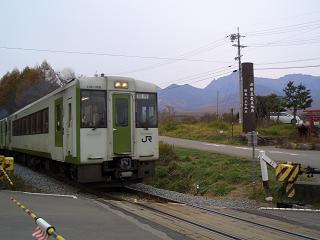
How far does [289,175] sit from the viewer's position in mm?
12867

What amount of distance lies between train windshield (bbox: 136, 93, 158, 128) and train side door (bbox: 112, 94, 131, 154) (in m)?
Answer: 0.35

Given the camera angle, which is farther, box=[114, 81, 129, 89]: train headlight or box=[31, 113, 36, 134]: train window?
box=[31, 113, 36, 134]: train window

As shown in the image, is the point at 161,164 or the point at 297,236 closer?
the point at 297,236

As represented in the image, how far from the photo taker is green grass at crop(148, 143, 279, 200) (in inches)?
615

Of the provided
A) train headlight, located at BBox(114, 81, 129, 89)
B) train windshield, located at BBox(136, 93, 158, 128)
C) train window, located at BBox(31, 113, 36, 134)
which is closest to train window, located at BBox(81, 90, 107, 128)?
train headlight, located at BBox(114, 81, 129, 89)

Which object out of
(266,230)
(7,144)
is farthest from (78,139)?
(7,144)

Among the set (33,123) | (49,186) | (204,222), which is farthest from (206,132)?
(204,222)

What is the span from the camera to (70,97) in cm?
1488

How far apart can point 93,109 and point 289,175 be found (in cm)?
578

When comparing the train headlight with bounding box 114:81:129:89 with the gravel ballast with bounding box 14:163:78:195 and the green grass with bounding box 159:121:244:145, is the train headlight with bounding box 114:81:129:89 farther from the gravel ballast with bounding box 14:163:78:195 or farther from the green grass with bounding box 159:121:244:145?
the green grass with bounding box 159:121:244:145

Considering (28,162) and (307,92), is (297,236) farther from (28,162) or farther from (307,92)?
Result: (307,92)

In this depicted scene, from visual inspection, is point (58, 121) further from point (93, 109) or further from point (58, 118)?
point (93, 109)

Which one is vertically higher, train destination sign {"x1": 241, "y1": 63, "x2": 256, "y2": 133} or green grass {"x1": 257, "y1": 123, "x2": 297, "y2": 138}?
train destination sign {"x1": 241, "y1": 63, "x2": 256, "y2": 133}

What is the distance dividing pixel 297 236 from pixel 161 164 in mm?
14502
